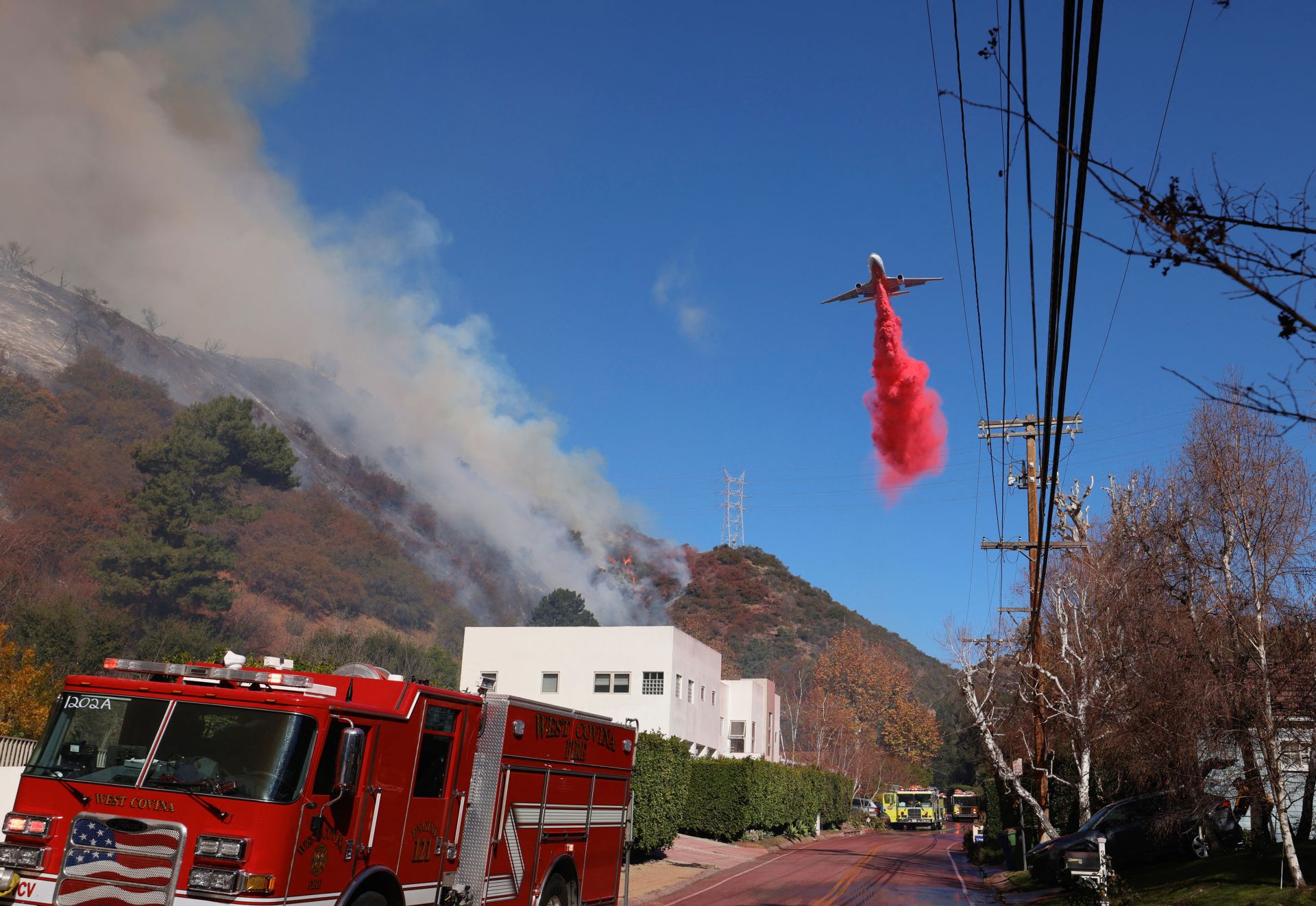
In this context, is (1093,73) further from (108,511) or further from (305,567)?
(305,567)

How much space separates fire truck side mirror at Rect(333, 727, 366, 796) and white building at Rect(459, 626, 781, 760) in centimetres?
3847

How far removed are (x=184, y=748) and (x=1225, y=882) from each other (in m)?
18.5

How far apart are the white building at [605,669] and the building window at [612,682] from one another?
32 millimetres

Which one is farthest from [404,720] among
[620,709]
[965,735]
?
[965,735]

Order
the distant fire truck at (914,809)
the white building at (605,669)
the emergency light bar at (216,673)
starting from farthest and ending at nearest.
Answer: the distant fire truck at (914,809) → the white building at (605,669) → the emergency light bar at (216,673)

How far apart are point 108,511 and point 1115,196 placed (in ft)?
404

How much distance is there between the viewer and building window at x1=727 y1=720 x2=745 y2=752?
196 ft

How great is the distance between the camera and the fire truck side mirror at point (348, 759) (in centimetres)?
847

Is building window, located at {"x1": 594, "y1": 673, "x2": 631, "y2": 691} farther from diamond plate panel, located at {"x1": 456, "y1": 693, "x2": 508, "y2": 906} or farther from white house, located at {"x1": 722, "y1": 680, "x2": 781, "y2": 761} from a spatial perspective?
diamond plate panel, located at {"x1": 456, "y1": 693, "x2": 508, "y2": 906}

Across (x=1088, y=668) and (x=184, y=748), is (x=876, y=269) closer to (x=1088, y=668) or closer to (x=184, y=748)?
(x=1088, y=668)

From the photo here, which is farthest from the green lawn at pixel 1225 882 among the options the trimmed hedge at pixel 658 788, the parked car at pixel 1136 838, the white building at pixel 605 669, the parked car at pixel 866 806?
the parked car at pixel 866 806

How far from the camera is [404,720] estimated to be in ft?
31.2

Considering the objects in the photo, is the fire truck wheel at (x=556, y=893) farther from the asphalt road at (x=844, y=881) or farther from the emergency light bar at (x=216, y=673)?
the asphalt road at (x=844, y=881)

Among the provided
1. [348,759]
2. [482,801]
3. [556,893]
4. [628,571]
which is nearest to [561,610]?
[628,571]
